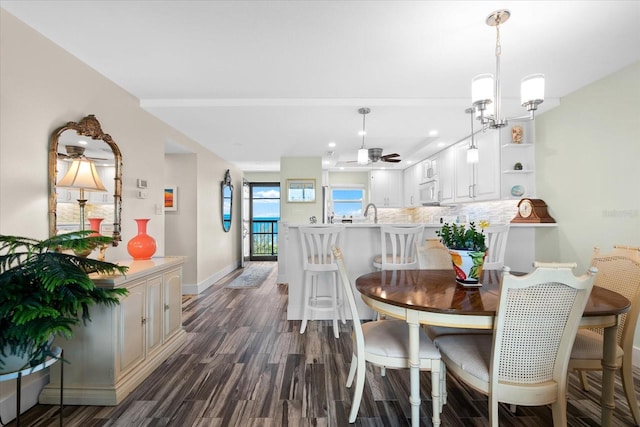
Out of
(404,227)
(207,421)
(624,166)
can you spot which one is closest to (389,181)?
(404,227)

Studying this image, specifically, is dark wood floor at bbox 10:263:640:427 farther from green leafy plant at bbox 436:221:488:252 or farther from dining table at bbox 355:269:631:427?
green leafy plant at bbox 436:221:488:252

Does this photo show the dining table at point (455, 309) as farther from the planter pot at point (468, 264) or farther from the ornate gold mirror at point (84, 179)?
the ornate gold mirror at point (84, 179)

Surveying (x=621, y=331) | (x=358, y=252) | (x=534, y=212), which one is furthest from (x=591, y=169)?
(x=358, y=252)

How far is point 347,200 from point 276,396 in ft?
19.1

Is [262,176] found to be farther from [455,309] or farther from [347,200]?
[455,309]

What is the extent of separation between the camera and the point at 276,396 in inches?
77.6

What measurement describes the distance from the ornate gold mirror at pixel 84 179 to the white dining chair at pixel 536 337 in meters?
2.23

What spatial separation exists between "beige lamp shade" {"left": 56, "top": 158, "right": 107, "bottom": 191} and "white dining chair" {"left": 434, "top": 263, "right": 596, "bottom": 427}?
9.45ft

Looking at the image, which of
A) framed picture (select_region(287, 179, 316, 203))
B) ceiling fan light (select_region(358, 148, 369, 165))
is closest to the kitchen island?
ceiling fan light (select_region(358, 148, 369, 165))

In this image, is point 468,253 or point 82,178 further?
point 82,178

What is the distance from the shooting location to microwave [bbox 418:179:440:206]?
17.1 ft

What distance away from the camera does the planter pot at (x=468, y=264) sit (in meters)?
1.75

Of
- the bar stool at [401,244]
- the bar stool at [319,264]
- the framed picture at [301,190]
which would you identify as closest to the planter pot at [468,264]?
the bar stool at [401,244]

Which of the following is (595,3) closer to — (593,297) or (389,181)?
(593,297)
